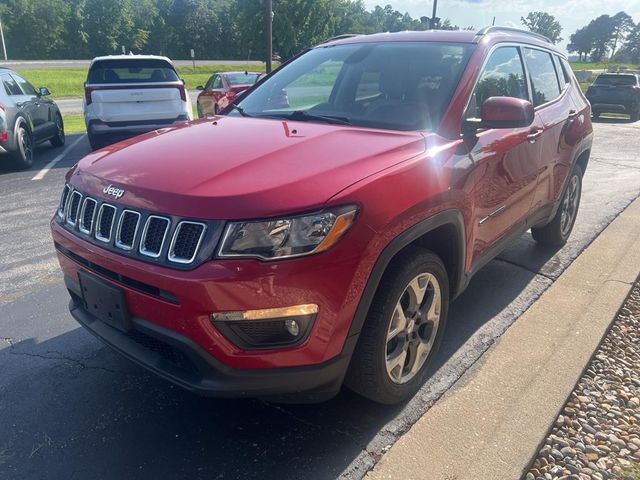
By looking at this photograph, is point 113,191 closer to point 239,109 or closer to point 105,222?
point 105,222

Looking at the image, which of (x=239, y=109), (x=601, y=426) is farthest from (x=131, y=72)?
(x=601, y=426)

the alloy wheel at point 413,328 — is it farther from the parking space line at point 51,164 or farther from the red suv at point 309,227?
the parking space line at point 51,164

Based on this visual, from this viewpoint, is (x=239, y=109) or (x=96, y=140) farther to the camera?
(x=96, y=140)

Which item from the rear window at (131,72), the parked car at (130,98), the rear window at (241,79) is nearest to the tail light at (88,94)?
the parked car at (130,98)

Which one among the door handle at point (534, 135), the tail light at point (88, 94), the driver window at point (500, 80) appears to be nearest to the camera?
the driver window at point (500, 80)

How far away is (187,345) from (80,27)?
7969 cm

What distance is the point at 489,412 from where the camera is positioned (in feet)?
8.81

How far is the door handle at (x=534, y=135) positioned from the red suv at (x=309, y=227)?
0.64 ft

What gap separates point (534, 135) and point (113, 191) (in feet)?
9.18

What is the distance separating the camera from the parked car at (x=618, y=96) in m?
18.2

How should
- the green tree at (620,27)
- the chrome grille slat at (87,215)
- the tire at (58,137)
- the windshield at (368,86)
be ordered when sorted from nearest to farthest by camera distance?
the chrome grille slat at (87,215), the windshield at (368,86), the tire at (58,137), the green tree at (620,27)

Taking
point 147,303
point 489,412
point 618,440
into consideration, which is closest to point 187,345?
point 147,303

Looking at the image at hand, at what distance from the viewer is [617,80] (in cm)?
1869

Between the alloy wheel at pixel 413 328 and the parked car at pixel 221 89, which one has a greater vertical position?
the parked car at pixel 221 89
